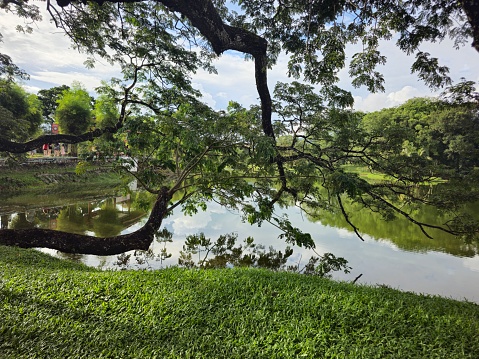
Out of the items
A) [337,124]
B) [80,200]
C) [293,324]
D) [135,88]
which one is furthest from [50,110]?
[293,324]

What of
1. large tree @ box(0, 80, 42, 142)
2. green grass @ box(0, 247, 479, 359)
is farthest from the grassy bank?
green grass @ box(0, 247, 479, 359)

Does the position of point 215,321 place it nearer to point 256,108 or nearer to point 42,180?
point 256,108

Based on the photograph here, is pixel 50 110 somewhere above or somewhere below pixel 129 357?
above

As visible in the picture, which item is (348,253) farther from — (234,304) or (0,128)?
(0,128)

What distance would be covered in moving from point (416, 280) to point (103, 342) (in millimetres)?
5381

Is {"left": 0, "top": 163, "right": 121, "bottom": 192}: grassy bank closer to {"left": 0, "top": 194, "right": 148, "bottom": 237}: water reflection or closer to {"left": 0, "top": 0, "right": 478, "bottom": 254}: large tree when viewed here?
{"left": 0, "top": 194, "right": 148, "bottom": 237}: water reflection

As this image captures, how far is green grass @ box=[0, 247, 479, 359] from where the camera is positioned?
175cm

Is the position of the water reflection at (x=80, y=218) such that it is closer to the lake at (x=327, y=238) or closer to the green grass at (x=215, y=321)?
the lake at (x=327, y=238)

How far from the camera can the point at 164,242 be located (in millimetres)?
6715

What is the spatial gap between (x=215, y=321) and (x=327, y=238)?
245 inches

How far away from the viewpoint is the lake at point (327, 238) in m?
5.04

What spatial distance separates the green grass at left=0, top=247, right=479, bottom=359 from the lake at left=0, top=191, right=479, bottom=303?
93.4 inches

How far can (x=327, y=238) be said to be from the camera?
7617 mm

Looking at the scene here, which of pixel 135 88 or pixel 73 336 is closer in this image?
pixel 73 336
